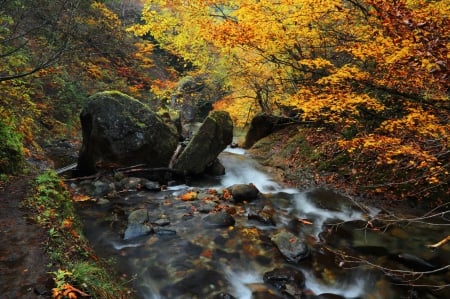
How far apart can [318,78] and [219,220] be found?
7.28m

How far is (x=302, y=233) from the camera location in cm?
859

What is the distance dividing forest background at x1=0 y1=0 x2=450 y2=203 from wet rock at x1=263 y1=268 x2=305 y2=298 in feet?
8.16

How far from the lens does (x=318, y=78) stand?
42.4 feet

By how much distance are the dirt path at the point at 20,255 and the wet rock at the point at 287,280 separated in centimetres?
401

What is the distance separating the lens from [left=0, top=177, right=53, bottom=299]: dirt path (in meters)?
3.78

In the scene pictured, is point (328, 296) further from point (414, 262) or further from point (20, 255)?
point (20, 255)

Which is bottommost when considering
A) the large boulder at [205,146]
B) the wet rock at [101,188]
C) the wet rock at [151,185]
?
the wet rock at [151,185]

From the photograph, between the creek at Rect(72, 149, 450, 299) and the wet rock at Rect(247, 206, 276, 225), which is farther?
the wet rock at Rect(247, 206, 276, 225)

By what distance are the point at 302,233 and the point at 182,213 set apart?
337 centimetres

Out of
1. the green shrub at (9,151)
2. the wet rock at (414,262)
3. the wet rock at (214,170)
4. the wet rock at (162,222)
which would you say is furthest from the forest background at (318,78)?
the wet rock at (162,222)

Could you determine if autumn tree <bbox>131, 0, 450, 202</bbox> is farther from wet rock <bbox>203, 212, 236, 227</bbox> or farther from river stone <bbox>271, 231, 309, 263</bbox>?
wet rock <bbox>203, 212, 236, 227</bbox>

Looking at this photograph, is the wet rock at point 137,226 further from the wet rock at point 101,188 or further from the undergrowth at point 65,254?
the wet rock at point 101,188

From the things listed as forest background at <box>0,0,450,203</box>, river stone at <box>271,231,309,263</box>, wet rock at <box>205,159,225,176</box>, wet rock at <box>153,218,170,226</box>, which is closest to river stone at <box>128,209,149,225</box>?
wet rock at <box>153,218,170,226</box>

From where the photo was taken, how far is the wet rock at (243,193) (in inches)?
416
